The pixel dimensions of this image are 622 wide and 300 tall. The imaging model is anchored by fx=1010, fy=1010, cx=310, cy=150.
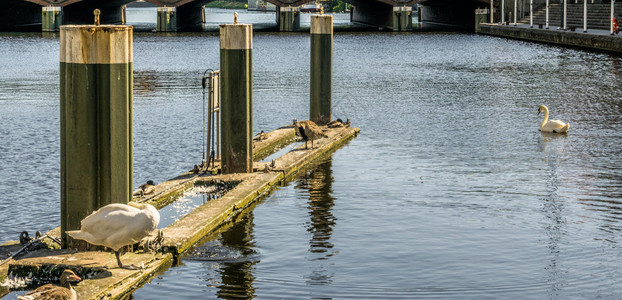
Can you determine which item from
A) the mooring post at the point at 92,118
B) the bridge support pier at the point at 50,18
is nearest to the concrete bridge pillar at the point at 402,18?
the bridge support pier at the point at 50,18

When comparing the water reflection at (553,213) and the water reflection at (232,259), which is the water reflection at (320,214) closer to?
the water reflection at (232,259)

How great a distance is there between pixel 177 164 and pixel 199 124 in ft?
19.5

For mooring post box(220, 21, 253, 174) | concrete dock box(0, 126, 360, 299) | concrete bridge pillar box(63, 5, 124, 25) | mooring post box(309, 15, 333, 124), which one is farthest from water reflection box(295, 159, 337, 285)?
concrete bridge pillar box(63, 5, 124, 25)

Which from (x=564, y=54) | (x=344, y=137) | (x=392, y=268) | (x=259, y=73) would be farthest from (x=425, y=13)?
(x=392, y=268)

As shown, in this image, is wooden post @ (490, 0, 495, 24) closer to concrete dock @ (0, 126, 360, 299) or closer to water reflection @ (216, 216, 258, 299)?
concrete dock @ (0, 126, 360, 299)

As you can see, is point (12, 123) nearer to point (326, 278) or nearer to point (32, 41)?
point (326, 278)

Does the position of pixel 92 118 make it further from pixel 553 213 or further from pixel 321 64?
pixel 321 64

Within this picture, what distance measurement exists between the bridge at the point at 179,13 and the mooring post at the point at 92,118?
77.8 m

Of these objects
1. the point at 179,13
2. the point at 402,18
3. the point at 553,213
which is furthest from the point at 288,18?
the point at 553,213

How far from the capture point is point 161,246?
35.9 feet

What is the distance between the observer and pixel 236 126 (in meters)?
15.5

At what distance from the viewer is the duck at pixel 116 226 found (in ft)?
32.1

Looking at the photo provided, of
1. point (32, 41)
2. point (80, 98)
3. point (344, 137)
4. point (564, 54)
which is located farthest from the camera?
point (32, 41)

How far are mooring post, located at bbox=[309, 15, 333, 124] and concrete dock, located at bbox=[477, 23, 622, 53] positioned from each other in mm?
30038
